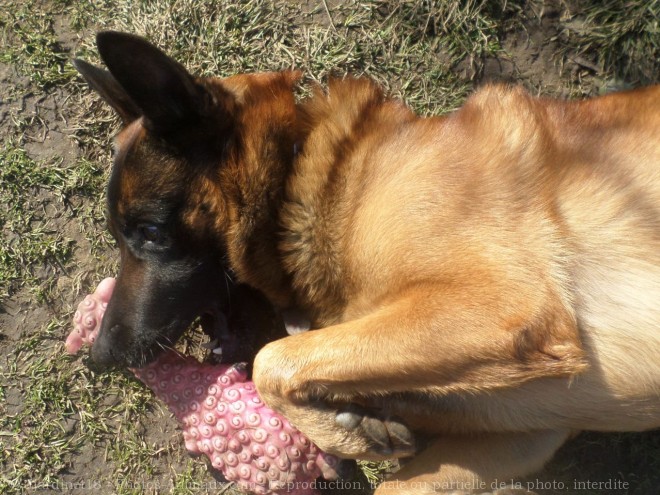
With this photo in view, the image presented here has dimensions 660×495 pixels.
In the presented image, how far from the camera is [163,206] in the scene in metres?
2.67

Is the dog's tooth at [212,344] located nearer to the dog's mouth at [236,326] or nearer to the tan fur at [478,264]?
the dog's mouth at [236,326]

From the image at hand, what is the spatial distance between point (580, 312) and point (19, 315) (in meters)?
3.34

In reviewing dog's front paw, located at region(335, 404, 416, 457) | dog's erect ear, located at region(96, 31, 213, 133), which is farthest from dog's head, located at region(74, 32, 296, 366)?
dog's front paw, located at region(335, 404, 416, 457)

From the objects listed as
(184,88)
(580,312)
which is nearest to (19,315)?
(184,88)

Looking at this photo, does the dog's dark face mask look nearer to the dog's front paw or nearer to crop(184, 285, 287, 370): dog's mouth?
crop(184, 285, 287, 370): dog's mouth

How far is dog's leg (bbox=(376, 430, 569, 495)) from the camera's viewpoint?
290 cm

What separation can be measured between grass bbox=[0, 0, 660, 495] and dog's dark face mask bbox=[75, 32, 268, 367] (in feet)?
3.27

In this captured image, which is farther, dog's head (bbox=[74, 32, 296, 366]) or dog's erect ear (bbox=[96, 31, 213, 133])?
dog's head (bbox=[74, 32, 296, 366])

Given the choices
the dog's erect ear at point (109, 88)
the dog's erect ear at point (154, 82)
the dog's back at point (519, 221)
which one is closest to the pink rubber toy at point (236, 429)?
the dog's back at point (519, 221)

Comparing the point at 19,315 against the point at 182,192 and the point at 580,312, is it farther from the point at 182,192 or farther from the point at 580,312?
the point at 580,312

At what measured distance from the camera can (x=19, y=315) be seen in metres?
3.77

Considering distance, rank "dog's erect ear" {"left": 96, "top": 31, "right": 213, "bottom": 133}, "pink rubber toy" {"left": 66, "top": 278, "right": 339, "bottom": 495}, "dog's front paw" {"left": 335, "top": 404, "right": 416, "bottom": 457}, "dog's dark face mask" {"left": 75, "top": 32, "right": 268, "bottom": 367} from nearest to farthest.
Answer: "dog's erect ear" {"left": 96, "top": 31, "right": 213, "bottom": 133}, "dog's dark face mask" {"left": 75, "top": 32, "right": 268, "bottom": 367}, "dog's front paw" {"left": 335, "top": 404, "right": 416, "bottom": 457}, "pink rubber toy" {"left": 66, "top": 278, "right": 339, "bottom": 495}

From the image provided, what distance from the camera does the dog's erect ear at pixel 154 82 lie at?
89.3 inches

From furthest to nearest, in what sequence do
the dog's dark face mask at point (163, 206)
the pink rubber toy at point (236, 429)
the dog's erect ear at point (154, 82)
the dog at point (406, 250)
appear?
the pink rubber toy at point (236, 429) < the dog's dark face mask at point (163, 206) < the dog at point (406, 250) < the dog's erect ear at point (154, 82)
